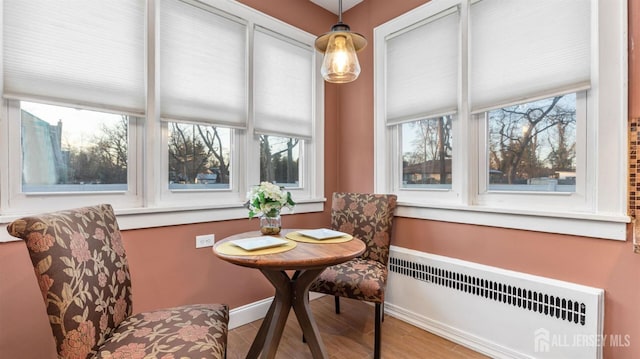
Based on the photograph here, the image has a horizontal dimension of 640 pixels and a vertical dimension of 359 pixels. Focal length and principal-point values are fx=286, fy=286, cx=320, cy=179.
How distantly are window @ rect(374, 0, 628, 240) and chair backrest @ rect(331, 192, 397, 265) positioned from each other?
223 mm

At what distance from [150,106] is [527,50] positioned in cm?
245

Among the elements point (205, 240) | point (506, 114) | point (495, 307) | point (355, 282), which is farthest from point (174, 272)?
point (506, 114)

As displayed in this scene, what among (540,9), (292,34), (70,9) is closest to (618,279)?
(540,9)

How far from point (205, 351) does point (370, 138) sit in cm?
215

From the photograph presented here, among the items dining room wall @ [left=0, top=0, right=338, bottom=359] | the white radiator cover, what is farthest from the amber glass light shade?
the white radiator cover

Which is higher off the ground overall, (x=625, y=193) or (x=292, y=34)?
(x=292, y=34)

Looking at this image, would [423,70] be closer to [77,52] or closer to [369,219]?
[369,219]

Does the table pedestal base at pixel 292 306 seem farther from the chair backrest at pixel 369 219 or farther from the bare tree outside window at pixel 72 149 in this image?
the bare tree outside window at pixel 72 149

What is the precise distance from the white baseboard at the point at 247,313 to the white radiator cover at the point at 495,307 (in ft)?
3.50

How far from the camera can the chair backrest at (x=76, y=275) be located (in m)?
0.97

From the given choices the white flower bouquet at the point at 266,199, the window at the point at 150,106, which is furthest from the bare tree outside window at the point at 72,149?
the white flower bouquet at the point at 266,199

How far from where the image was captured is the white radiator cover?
5.07 ft

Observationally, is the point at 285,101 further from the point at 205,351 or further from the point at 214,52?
the point at 205,351

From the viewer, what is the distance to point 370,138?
2.73 m
